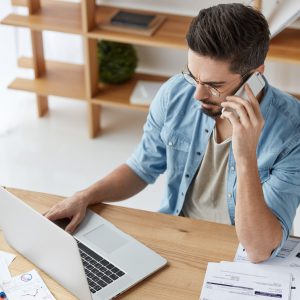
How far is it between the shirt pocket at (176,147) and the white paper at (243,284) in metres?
0.45

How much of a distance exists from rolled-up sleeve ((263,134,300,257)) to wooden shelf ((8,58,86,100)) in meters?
1.94

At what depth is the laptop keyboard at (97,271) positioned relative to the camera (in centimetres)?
165

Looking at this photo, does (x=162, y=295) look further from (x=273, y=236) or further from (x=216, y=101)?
(x=216, y=101)

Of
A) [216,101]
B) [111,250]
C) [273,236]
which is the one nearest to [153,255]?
[111,250]

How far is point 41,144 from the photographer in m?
3.69

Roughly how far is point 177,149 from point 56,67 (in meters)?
2.00

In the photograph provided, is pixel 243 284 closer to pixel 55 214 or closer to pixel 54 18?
pixel 55 214

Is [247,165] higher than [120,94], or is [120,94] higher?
[247,165]

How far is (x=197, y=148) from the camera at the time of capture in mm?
2031

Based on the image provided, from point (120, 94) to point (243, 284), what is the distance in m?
2.13

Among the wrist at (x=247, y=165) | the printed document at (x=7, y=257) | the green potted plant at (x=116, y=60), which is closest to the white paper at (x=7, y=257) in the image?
the printed document at (x=7, y=257)

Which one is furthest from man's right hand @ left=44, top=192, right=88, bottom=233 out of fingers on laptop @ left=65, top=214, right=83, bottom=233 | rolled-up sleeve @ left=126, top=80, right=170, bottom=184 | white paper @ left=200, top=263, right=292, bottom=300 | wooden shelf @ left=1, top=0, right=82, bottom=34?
wooden shelf @ left=1, top=0, right=82, bottom=34

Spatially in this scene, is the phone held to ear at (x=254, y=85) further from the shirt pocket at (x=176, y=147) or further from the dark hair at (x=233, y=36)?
the shirt pocket at (x=176, y=147)

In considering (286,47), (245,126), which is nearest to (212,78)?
(245,126)
